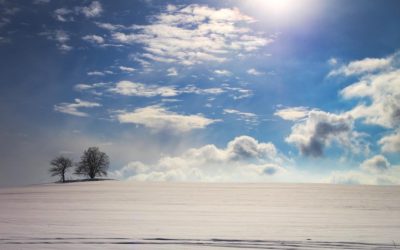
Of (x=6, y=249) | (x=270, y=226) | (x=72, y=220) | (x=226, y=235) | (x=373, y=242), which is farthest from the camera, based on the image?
(x=72, y=220)

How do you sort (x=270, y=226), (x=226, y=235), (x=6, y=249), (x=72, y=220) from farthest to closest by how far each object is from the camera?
1. (x=72, y=220)
2. (x=270, y=226)
3. (x=226, y=235)
4. (x=6, y=249)

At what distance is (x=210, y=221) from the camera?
19.1 m

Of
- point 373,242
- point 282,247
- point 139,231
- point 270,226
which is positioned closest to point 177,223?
point 139,231

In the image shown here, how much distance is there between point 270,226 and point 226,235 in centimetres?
332

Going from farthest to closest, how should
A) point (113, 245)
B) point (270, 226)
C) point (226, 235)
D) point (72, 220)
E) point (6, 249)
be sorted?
point (72, 220) → point (270, 226) → point (226, 235) → point (113, 245) → point (6, 249)

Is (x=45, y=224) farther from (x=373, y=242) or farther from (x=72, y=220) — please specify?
(x=373, y=242)

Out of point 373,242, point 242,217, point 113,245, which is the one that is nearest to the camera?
point 113,245

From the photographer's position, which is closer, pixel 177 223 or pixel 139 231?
pixel 139 231

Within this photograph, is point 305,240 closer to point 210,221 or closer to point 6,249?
point 210,221

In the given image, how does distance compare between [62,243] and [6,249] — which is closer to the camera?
[6,249]

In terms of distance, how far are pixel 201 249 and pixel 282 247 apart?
A: 7.95ft

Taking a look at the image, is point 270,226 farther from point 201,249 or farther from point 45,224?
point 45,224

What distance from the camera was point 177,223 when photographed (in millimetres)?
18203

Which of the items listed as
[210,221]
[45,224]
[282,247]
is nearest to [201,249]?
[282,247]
